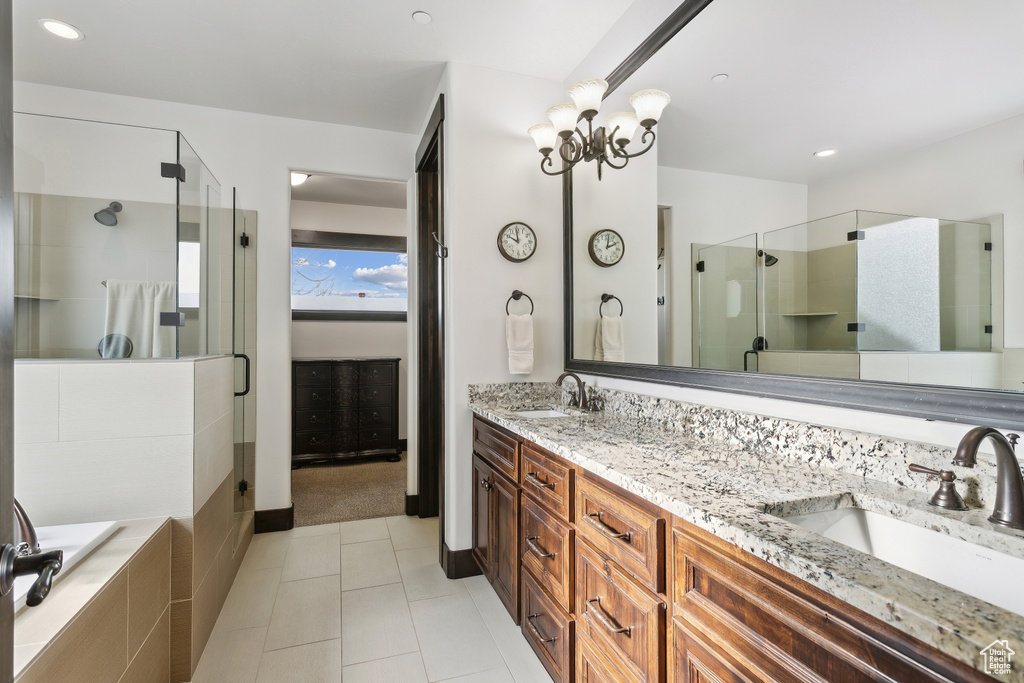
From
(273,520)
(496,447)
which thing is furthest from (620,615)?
(273,520)

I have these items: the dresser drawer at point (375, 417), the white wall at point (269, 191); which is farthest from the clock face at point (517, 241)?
the dresser drawer at point (375, 417)

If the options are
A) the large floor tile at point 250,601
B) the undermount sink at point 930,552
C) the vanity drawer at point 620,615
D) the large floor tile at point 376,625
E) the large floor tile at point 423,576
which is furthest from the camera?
the large floor tile at point 423,576

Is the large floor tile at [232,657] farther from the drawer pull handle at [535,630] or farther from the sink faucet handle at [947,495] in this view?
the sink faucet handle at [947,495]

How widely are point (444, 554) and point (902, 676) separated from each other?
90.4 inches

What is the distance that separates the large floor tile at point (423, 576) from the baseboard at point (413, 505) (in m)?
0.57

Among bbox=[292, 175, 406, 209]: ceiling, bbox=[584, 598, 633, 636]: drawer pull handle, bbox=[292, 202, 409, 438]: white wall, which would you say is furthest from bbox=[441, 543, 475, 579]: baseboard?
bbox=[292, 175, 406, 209]: ceiling

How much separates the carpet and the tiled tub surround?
6.93 ft

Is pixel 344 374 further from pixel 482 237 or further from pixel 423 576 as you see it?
pixel 482 237

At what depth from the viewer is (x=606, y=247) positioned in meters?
2.42

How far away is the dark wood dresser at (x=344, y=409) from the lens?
4613mm

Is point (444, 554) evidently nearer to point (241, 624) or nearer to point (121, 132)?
point (241, 624)

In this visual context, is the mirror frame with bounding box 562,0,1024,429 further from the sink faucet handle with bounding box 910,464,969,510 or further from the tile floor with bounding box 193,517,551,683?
the tile floor with bounding box 193,517,551,683

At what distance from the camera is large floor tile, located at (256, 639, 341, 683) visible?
1.76 m

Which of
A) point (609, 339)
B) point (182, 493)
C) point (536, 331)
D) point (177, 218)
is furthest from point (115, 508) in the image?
point (609, 339)
